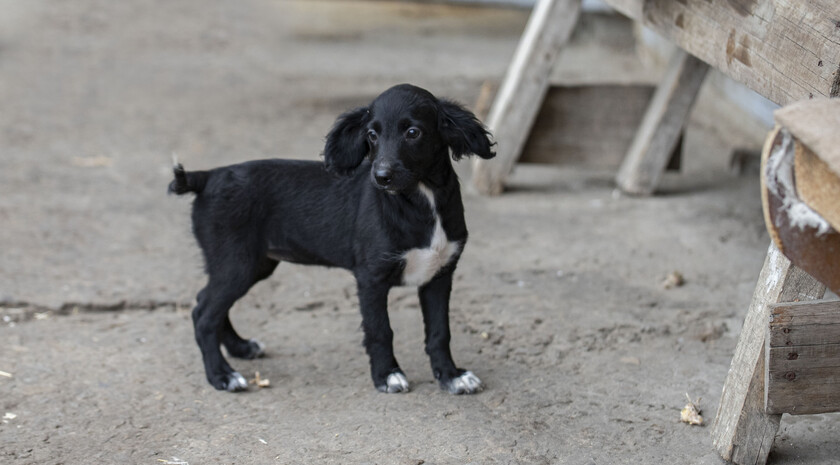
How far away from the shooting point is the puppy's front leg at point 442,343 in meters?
3.53

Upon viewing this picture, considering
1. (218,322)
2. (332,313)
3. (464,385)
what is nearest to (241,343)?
(218,322)

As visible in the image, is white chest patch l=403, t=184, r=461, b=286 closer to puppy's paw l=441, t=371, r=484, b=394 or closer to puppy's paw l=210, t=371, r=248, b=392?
puppy's paw l=441, t=371, r=484, b=394

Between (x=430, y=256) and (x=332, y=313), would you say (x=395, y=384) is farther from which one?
(x=332, y=313)

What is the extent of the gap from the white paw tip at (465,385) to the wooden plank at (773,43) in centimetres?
147

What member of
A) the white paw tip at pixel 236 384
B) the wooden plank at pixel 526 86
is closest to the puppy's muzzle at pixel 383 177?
the white paw tip at pixel 236 384

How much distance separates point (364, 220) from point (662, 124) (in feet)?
9.59

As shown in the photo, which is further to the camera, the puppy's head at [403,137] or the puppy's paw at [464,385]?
the puppy's paw at [464,385]

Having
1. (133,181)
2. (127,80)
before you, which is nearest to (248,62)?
(127,80)

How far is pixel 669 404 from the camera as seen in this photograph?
344 cm

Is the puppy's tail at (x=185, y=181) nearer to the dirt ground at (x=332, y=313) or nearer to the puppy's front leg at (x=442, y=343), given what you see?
the dirt ground at (x=332, y=313)

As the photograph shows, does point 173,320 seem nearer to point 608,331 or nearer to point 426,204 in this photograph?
point 426,204

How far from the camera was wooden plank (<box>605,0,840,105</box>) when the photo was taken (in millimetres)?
2791

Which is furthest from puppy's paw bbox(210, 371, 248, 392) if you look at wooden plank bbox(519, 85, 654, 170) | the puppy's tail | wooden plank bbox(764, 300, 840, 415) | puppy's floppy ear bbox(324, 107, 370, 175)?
wooden plank bbox(519, 85, 654, 170)

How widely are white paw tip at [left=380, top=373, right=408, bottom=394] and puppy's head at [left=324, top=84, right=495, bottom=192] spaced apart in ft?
2.48
